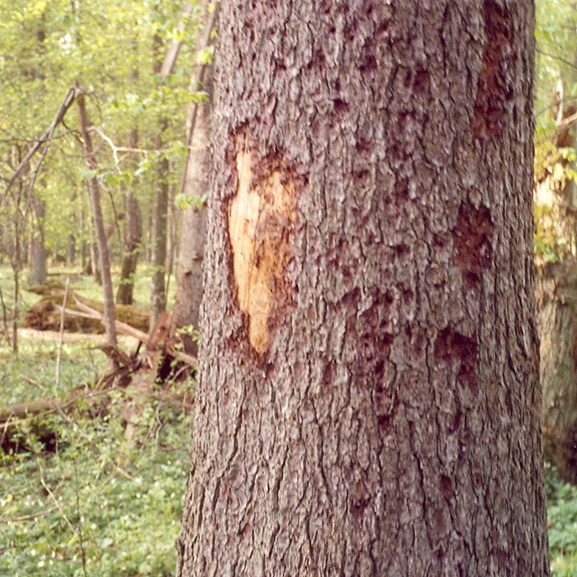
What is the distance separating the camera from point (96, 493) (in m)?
5.62

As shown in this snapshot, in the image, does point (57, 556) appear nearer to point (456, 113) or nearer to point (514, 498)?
point (514, 498)

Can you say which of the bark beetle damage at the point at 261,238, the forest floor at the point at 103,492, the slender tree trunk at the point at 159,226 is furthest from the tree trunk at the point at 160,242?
the bark beetle damage at the point at 261,238

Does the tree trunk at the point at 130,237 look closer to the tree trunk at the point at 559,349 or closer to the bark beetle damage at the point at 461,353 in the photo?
the tree trunk at the point at 559,349

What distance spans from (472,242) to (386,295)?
0.29 meters

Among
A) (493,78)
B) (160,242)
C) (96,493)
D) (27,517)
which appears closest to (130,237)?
(160,242)

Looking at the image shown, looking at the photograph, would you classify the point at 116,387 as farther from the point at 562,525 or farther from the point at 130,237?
the point at 130,237

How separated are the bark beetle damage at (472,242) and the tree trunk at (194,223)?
237 inches

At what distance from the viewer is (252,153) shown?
1.88 m

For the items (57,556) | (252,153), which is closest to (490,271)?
(252,153)

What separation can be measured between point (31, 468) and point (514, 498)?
19.5 ft

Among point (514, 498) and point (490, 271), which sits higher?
point (490, 271)

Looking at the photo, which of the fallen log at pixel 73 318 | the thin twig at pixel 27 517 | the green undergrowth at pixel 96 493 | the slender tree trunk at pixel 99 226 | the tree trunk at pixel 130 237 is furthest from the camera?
the tree trunk at pixel 130 237

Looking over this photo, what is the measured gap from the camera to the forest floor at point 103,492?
464cm

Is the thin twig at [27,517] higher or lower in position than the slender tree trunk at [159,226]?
lower
